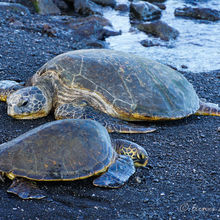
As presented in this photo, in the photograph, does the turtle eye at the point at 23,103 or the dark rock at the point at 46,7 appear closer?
the turtle eye at the point at 23,103

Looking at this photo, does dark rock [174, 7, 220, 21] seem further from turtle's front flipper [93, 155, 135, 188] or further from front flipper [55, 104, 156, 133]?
turtle's front flipper [93, 155, 135, 188]

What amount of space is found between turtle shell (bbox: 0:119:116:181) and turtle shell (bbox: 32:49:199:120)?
48.8 inches

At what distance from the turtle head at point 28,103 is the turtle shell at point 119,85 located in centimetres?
24

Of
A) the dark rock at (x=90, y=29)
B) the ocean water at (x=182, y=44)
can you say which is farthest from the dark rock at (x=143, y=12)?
the dark rock at (x=90, y=29)

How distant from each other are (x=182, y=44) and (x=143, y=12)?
3043 mm

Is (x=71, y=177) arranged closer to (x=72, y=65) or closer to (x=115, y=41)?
(x=72, y=65)

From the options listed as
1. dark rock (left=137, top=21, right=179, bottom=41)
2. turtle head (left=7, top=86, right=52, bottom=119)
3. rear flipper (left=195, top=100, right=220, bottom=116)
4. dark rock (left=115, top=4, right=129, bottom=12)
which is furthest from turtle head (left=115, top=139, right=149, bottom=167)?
dark rock (left=115, top=4, right=129, bottom=12)

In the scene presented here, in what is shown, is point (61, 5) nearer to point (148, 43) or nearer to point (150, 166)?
point (148, 43)

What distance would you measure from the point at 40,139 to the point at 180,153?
1.55 m

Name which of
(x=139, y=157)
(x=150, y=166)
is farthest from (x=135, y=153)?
(x=150, y=166)

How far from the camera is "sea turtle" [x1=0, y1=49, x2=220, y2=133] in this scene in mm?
3900

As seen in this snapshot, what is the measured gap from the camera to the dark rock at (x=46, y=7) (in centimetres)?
993

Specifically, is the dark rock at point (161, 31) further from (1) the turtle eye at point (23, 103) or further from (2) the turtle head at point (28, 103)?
(1) the turtle eye at point (23, 103)

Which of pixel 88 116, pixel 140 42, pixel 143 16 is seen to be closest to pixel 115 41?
pixel 140 42
